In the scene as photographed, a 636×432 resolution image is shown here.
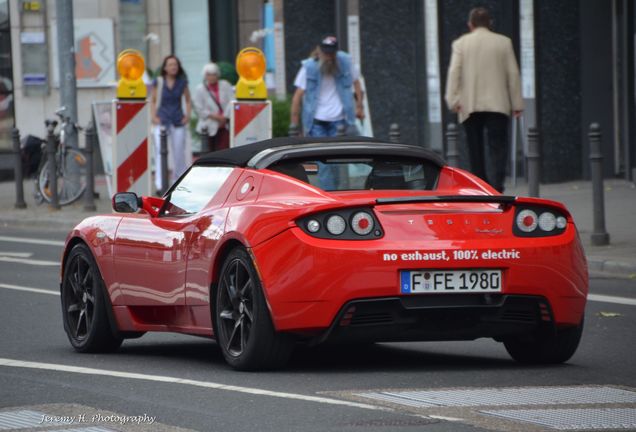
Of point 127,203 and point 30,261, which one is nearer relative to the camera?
point 127,203

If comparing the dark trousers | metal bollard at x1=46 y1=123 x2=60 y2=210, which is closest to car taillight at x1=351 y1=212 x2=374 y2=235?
the dark trousers

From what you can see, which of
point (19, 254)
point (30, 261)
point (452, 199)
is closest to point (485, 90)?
point (30, 261)

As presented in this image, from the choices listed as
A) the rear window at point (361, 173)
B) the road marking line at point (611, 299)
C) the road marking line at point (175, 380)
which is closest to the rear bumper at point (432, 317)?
the road marking line at point (175, 380)

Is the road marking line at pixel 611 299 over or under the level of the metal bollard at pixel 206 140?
under

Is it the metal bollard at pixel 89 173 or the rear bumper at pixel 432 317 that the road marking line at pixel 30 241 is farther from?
the rear bumper at pixel 432 317

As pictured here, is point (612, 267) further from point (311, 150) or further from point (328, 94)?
point (328, 94)

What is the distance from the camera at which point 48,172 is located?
22250 millimetres

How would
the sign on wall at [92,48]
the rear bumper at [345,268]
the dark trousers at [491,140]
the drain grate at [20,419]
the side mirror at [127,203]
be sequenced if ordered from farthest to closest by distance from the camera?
1. the sign on wall at [92,48]
2. the dark trousers at [491,140]
3. the side mirror at [127,203]
4. the rear bumper at [345,268]
5. the drain grate at [20,419]

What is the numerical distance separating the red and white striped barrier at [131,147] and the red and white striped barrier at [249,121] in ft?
4.21

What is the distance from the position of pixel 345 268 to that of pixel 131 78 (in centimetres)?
1312

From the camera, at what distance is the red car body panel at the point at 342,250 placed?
7723 millimetres

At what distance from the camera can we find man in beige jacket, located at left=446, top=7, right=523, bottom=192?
16.7 m

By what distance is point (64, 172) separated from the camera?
73.3 ft

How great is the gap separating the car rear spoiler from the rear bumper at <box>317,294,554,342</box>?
0.44 m
